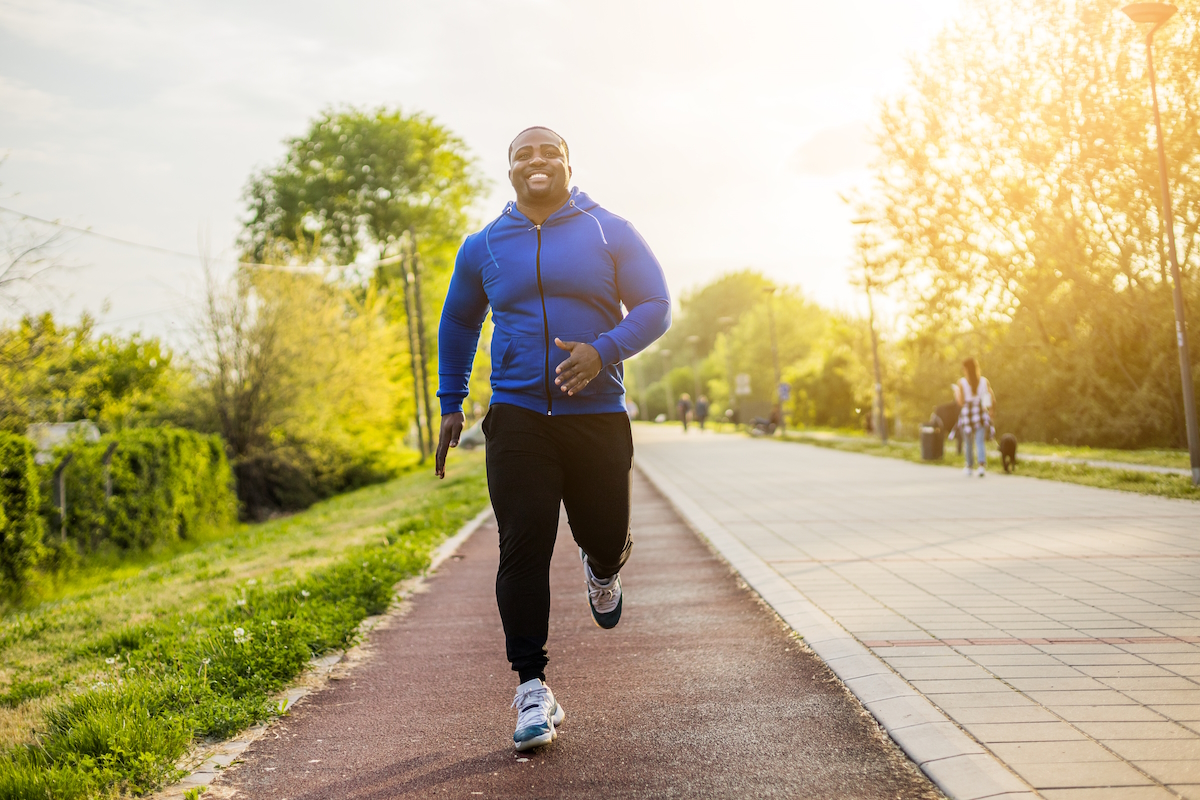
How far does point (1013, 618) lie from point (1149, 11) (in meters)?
9.70

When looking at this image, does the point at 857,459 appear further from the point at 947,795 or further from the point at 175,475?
the point at 947,795

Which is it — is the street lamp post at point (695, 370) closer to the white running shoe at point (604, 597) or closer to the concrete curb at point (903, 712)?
the concrete curb at point (903, 712)

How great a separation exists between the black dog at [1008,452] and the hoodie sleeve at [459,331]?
12.4 m

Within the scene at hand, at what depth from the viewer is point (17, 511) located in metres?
9.96

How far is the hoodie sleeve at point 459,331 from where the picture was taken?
158 inches

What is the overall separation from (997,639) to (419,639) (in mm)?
3113

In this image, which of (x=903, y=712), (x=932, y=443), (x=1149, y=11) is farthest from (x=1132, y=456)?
(x=903, y=712)

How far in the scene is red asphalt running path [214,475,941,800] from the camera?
10.8 ft

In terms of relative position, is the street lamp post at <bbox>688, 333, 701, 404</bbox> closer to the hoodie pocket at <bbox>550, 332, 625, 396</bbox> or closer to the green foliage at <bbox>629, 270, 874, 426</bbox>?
the green foliage at <bbox>629, 270, 874, 426</bbox>

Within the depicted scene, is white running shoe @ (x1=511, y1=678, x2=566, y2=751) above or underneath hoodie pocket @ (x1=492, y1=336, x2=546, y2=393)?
underneath

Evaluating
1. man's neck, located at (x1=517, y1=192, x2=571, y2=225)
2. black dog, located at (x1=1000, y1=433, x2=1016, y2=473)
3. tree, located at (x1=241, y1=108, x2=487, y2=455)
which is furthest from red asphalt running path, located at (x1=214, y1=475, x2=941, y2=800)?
tree, located at (x1=241, y1=108, x2=487, y2=455)

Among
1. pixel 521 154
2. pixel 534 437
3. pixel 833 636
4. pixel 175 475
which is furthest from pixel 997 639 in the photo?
pixel 175 475

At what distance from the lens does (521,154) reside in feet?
12.7

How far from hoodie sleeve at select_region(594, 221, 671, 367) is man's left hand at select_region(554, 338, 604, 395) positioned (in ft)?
0.58
